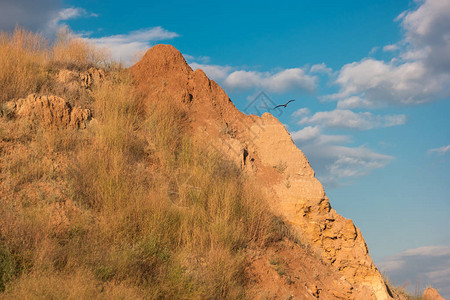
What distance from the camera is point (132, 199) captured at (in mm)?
6746

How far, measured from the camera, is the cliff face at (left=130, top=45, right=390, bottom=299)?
874 centimetres

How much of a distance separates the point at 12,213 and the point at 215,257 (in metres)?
3.36

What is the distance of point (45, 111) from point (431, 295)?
38.5ft

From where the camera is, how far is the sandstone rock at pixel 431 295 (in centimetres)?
1102

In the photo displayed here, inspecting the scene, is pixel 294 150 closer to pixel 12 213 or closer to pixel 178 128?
pixel 178 128

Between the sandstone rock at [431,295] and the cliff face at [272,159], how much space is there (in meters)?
3.76

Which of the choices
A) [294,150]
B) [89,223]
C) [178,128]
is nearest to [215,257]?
[89,223]

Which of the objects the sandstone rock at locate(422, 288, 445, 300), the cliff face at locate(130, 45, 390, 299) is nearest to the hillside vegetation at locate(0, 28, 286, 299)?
the cliff face at locate(130, 45, 390, 299)

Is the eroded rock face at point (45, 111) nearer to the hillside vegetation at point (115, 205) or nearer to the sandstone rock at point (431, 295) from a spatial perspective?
the hillside vegetation at point (115, 205)

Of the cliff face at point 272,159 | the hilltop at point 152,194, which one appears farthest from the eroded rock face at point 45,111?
the cliff face at point 272,159

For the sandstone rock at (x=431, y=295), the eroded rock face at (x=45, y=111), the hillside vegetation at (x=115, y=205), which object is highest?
the eroded rock face at (x=45, y=111)

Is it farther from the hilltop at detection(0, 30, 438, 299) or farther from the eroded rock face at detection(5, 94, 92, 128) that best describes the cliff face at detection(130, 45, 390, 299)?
the eroded rock face at detection(5, 94, 92, 128)

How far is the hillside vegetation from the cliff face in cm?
64

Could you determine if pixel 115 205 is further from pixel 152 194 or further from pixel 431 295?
pixel 431 295
